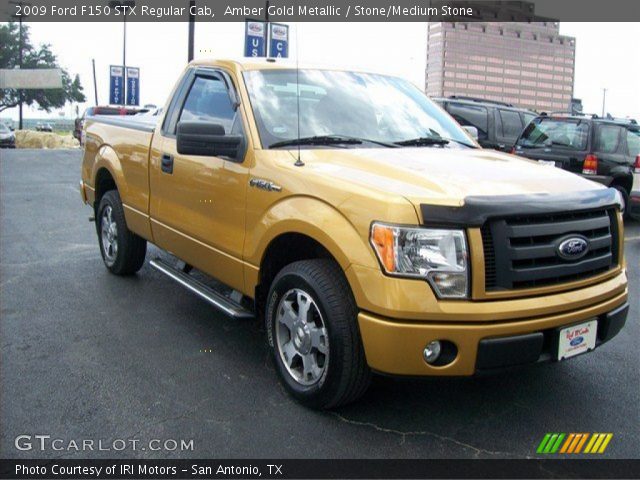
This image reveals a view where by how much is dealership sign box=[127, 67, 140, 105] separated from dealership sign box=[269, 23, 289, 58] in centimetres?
1315

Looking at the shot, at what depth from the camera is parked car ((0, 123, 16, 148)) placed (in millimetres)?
33787

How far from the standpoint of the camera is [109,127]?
241 inches

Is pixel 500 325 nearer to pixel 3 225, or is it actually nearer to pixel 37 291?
pixel 37 291

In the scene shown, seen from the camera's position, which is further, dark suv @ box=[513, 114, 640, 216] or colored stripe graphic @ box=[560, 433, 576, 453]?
dark suv @ box=[513, 114, 640, 216]

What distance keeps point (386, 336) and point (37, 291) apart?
153 inches

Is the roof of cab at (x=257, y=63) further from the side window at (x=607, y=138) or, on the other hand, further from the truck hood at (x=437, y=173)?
the side window at (x=607, y=138)

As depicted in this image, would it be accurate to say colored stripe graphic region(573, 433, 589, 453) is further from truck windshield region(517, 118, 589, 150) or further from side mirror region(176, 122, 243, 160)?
truck windshield region(517, 118, 589, 150)

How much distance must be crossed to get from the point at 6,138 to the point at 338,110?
1350 inches

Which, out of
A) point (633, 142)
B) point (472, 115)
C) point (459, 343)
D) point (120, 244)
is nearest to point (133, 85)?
point (472, 115)

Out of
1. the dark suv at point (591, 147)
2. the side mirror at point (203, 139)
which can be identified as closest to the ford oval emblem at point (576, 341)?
the side mirror at point (203, 139)

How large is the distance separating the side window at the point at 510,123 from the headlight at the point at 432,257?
1208 cm

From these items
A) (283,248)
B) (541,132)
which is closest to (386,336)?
(283,248)

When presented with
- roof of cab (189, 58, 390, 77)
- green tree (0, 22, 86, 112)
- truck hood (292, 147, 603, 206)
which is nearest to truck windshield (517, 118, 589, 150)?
roof of cab (189, 58, 390, 77)

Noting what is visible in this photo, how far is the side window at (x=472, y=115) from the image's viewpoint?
45.1 feet
